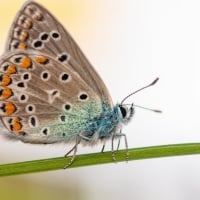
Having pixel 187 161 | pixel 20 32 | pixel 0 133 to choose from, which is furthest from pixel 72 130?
pixel 187 161

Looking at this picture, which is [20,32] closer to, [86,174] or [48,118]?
[48,118]

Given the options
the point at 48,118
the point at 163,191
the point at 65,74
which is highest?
the point at 65,74

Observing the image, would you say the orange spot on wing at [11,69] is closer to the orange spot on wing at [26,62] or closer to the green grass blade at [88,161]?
the orange spot on wing at [26,62]

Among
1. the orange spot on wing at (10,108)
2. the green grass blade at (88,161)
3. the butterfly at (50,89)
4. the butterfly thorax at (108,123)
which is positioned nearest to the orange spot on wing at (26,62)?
the butterfly at (50,89)

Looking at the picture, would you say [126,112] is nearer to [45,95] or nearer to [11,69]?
[45,95]

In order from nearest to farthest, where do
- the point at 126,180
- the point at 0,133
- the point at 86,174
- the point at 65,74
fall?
the point at 0,133, the point at 65,74, the point at 86,174, the point at 126,180

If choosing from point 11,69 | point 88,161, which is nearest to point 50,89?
point 11,69

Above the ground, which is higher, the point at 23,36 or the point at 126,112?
the point at 23,36

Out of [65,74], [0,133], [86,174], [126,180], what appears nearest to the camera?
[0,133]
